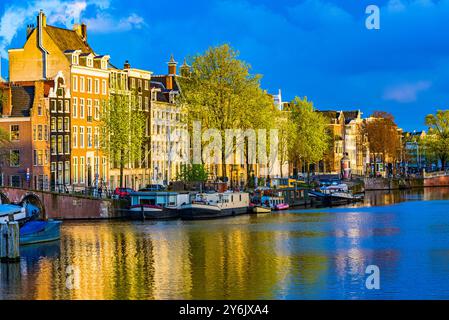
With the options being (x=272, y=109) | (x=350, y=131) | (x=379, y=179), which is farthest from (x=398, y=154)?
(x=272, y=109)

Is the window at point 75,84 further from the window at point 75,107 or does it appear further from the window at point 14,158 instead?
the window at point 14,158

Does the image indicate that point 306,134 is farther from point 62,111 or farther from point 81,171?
point 62,111

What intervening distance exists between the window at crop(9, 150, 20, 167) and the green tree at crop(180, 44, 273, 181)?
16.9 metres

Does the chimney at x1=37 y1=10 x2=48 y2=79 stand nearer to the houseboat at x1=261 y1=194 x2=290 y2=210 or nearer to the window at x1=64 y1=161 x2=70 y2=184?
the window at x1=64 y1=161 x2=70 y2=184

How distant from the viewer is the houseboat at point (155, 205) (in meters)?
81.1

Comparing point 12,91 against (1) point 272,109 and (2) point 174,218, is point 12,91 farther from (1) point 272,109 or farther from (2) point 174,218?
(1) point 272,109

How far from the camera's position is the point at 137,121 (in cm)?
9350

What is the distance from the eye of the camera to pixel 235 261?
5375 centimetres

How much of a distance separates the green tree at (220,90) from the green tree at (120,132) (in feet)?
19.8

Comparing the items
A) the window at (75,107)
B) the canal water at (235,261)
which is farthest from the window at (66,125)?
the canal water at (235,261)

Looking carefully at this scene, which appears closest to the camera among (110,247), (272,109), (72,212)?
(110,247)

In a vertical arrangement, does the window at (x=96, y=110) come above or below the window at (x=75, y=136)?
above

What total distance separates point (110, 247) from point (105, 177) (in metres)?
40.0
